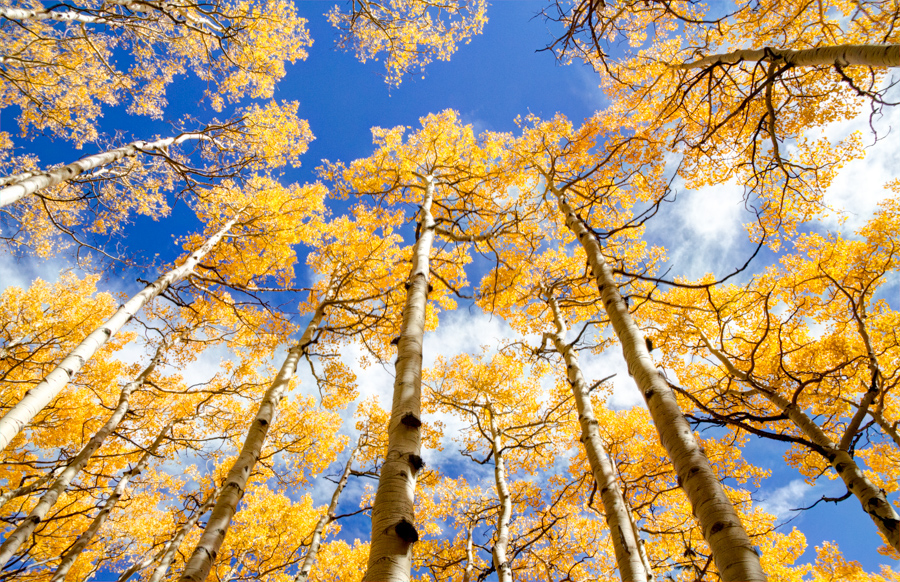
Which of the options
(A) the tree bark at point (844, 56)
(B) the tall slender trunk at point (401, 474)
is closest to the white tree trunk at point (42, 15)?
(B) the tall slender trunk at point (401, 474)

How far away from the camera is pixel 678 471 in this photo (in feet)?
6.55

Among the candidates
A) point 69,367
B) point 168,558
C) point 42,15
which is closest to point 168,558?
point 168,558

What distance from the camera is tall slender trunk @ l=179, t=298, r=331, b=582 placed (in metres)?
3.20

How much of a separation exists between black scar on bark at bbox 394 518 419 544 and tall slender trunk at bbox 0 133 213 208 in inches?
194

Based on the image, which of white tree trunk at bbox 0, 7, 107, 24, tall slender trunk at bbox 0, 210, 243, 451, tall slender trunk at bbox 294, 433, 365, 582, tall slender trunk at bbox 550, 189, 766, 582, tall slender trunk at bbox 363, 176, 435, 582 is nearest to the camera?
tall slender trunk at bbox 550, 189, 766, 582

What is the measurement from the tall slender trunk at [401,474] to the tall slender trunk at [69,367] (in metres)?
3.73

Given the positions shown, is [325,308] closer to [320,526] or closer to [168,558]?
[320,526]

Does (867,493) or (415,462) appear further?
(867,493)

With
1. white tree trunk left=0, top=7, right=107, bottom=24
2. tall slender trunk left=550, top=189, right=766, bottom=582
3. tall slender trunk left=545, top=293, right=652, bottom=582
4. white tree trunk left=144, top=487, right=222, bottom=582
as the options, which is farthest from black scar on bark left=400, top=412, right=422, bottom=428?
white tree trunk left=0, top=7, right=107, bottom=24

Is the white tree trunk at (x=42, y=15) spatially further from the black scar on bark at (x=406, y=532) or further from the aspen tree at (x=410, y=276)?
the black scar on bark at (x=406, y=532)

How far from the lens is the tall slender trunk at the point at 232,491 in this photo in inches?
126

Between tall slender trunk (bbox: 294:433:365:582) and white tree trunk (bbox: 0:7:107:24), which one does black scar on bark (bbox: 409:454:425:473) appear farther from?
white tree trunk (bbox: 0:7:107:24)

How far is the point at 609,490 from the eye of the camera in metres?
3.33

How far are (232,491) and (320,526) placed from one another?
3.35m
